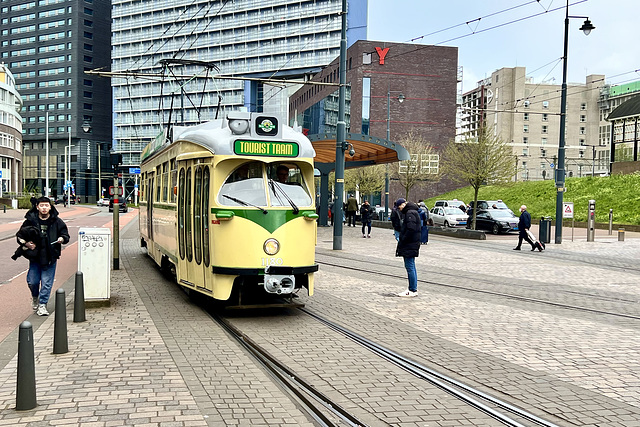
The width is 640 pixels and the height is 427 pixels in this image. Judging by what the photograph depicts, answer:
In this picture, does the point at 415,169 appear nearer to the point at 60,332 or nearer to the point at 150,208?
the point at 150,208

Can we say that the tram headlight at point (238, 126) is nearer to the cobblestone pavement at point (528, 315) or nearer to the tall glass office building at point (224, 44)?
the cobblestone pavement at point (528, 315)

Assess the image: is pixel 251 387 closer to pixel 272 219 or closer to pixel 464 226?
pixel 272 219

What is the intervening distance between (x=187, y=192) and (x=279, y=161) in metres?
1.80

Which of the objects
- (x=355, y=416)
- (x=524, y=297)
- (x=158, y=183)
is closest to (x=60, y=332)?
(x=355, y=416)

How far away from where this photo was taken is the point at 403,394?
555cm

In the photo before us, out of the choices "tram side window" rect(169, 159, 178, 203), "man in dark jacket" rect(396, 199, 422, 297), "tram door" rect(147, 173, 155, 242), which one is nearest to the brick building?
"tram door" rect(147, 173, 155, 242)

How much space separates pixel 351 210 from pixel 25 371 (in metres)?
30.6

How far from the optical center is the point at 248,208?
8.64m

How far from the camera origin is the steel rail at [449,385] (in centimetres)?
496

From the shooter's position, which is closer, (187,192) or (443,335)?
(443,335)

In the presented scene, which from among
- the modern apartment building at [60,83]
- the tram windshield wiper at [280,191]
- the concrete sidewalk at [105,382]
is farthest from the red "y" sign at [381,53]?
the modern apartment building at [60,83]

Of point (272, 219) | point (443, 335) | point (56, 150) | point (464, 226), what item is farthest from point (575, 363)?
point (56, 150)

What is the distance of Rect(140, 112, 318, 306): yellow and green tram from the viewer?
337 inches

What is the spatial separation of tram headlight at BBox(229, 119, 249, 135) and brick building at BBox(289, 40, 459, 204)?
192 ft
